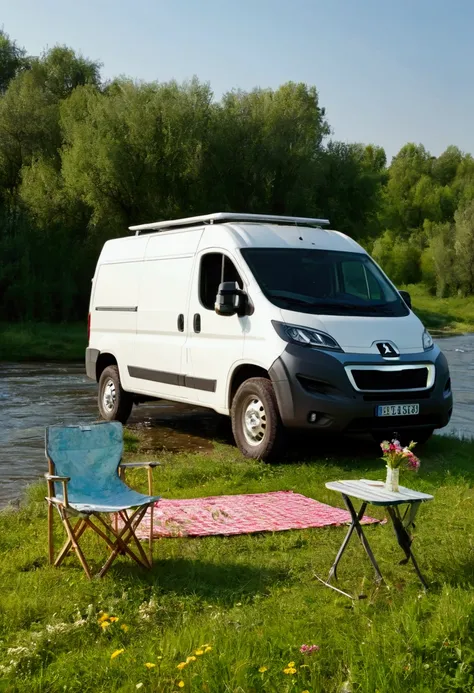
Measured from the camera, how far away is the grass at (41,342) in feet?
96.5

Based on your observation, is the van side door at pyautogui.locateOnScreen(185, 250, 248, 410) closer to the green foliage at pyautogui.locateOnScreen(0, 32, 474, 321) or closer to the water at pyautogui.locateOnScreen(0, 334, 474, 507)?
the water at pyautogui.locateOnScreen(0, 334, 474, 507)

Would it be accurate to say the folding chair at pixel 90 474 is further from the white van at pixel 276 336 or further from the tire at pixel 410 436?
the tire at pixel 410 436

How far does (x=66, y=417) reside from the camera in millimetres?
14734

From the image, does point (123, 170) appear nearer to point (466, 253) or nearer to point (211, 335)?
point (211, 335)

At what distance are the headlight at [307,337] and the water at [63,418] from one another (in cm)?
261

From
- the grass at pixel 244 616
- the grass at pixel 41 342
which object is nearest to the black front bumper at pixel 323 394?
the grass at pixel 244 616

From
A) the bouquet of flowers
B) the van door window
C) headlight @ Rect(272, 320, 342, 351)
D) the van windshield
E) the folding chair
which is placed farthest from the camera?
the van door window

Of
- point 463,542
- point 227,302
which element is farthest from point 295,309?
point 463,542

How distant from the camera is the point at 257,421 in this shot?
10.4 metres

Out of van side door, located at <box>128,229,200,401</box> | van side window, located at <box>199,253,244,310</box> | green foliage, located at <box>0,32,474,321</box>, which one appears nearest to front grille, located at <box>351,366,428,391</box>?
van side window, located at <box>199,253,244,310</box>

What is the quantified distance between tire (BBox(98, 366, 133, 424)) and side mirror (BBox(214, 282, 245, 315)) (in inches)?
130

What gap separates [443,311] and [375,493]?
58061mm

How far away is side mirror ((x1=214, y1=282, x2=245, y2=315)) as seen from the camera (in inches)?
417

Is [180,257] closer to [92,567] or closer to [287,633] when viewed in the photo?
[92,567]
